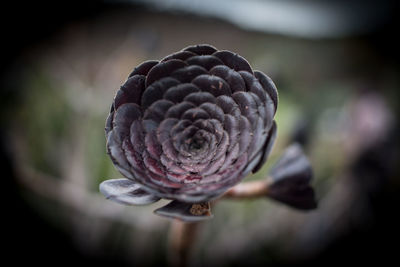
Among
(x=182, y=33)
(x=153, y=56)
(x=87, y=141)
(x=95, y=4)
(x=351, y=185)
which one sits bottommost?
(x=351, y=185)

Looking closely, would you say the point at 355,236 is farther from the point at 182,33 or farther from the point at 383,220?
the point at 182,33

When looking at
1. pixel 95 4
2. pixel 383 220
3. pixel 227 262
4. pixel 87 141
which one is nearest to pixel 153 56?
pixel 87 141

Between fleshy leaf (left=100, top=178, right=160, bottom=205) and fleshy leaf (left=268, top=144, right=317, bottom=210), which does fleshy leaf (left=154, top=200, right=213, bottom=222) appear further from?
fleshy leaf (left=268, top=144, right=317, bottom=210)

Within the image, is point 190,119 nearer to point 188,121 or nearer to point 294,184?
point 188,121

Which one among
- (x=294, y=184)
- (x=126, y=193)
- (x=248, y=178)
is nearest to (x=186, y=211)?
(x=126, y=193)

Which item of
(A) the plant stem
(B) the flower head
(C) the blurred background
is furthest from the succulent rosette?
(C) the blurred background

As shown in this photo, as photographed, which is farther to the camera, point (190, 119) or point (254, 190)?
point (254, 190)

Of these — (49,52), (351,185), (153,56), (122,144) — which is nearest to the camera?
(122,144)
